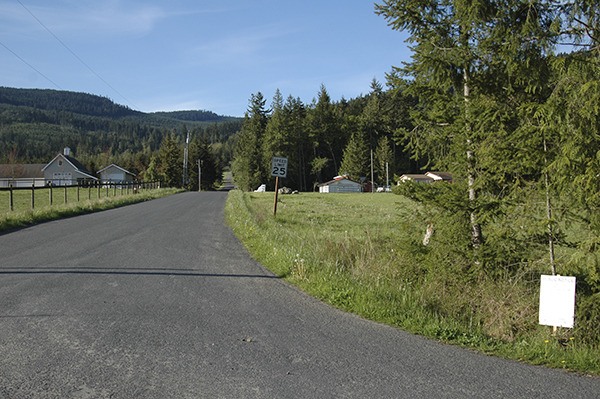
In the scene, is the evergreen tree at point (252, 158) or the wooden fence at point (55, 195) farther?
the evergreen tree at point (252, 158)

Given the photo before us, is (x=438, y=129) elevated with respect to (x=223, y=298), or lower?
elevated

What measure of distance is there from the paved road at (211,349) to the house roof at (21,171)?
304 feet

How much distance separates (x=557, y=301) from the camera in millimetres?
5664

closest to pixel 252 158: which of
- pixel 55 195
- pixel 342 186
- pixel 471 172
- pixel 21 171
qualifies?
pixel 342 186

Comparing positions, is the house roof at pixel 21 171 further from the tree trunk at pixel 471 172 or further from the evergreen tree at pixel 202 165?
the tree trunk at pixel 471 172

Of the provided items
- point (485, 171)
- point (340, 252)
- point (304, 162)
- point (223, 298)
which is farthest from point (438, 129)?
point (304, 162)

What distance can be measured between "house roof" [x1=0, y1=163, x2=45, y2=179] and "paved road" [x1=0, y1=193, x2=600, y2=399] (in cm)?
9256

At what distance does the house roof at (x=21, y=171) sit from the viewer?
295ft

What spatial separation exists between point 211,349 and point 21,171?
104783 millimetres

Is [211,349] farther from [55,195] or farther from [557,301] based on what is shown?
[55,195]

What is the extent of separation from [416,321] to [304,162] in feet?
294

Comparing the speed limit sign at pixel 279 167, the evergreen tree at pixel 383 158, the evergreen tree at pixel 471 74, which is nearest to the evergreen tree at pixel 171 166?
the evergreen tree at pixel 383 158

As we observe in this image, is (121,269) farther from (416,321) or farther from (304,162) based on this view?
(304,162)

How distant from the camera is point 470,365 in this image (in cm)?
464
